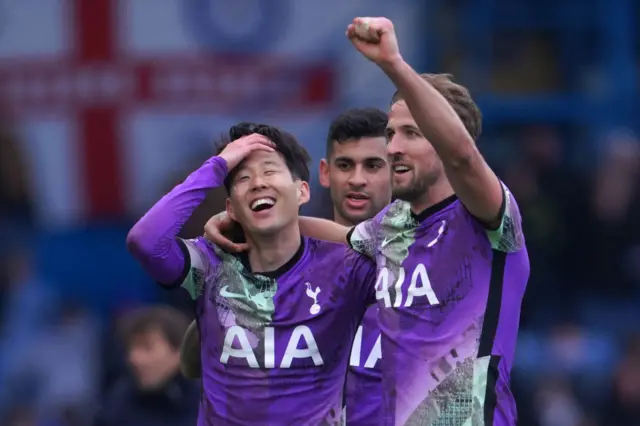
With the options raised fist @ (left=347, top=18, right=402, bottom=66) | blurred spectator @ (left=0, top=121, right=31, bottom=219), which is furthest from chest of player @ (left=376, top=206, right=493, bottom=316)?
blurred spectator @ (left=0, top=121, right=31, bottom=219)

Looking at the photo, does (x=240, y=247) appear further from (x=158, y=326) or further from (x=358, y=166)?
(x=158, y=326)

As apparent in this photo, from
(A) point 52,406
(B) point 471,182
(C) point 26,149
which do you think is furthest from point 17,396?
(B) point 471,182

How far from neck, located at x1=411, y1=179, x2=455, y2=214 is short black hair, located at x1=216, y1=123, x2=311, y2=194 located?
1.95 ft

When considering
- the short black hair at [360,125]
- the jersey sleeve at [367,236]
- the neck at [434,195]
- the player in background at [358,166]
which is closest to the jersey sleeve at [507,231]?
the neck at [434,195]

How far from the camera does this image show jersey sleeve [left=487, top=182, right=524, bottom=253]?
515 centimetres

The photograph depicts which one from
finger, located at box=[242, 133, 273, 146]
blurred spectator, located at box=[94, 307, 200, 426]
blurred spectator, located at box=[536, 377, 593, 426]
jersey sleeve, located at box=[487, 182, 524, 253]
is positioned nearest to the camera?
jersey sleeve, located at box=[487, 182, 524, 253]

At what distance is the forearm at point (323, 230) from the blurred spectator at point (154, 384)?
6.90 ft

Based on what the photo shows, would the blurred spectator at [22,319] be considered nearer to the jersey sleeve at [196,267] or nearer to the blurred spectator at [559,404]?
the blurred spectator at [559,404]

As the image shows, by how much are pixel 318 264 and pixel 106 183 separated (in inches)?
274

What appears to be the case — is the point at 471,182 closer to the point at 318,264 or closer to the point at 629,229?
the point at 318,264

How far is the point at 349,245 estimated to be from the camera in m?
5.75

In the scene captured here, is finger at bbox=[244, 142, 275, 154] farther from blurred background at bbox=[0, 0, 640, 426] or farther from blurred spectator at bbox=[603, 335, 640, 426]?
blurred background at bbox=[0, 0, 640, 426]

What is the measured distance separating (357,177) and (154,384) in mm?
2003

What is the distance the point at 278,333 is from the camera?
18.2 ft
